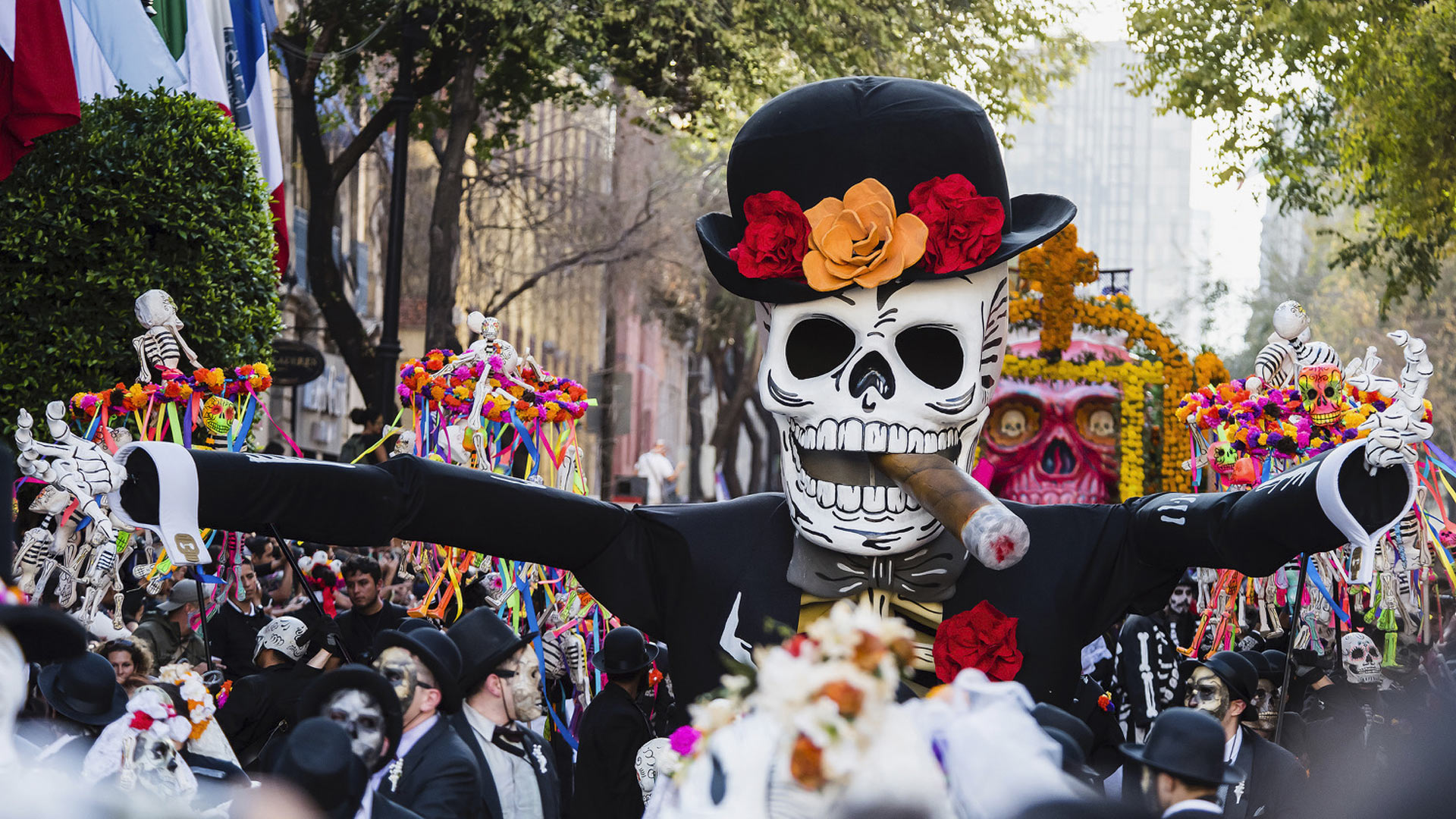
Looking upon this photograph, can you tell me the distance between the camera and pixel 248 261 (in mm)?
10164

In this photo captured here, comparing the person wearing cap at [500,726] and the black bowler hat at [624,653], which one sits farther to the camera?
the black bowler hat at [624,653]

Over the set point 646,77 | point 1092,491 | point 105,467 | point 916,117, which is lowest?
point 1092,491

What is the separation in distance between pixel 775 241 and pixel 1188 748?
6.23ft

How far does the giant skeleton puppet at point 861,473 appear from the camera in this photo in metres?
4.76

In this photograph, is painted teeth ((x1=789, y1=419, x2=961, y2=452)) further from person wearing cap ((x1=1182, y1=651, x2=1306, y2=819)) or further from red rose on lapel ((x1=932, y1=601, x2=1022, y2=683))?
person wearing cap ((x1=1182, y1=651, x2=1306, y2=819))

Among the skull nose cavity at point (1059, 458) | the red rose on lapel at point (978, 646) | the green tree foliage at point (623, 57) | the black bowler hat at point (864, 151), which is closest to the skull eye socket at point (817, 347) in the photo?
the black bowler hat at point (864, 151)

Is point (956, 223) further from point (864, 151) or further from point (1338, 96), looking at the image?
point (1338, 96)

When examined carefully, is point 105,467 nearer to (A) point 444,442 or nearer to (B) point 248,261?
(A) point 444,442

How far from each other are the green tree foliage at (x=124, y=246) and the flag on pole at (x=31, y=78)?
10.9 inches

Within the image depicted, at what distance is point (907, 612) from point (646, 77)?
1208 centimetres

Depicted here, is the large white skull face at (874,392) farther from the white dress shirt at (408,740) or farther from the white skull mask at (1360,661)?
the white skull mask at (1360,661)

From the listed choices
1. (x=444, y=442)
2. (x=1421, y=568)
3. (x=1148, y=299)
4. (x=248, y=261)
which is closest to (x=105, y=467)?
(x=444, y=442)

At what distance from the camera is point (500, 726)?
507 centimetres

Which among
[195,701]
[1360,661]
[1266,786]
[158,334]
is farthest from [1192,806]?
[158,334]
